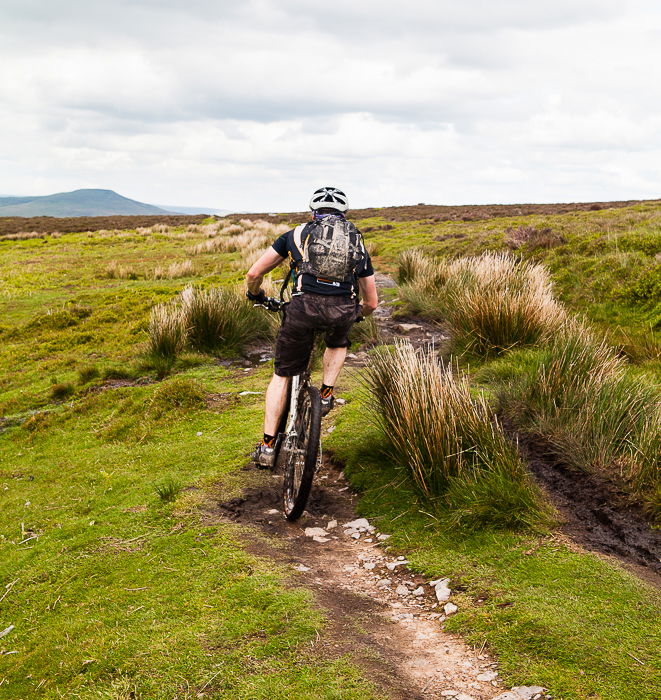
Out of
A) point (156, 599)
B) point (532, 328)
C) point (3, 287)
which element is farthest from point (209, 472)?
point (3, 287)

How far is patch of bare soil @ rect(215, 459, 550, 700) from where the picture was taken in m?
2.87

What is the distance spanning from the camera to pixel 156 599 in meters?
3.76

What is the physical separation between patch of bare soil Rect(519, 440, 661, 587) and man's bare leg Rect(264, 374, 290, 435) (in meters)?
2.29

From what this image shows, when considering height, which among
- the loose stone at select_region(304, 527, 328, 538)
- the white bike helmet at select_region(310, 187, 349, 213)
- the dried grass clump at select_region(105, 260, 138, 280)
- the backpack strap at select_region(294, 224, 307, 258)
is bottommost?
the loose stone at select_region(304, 527, 328, 538)

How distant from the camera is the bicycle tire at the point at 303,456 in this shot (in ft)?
14.6

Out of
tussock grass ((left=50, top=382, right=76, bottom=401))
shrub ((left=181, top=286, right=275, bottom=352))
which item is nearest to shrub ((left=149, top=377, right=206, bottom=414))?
tussock grass ((left=50, top=382, right=76, bottom=401))

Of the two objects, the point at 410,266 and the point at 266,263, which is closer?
the point at 266,263

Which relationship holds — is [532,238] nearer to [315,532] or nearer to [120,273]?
[315,532]

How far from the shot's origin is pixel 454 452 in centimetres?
467

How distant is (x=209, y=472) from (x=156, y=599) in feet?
6.91

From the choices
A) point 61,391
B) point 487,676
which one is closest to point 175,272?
point 61,391

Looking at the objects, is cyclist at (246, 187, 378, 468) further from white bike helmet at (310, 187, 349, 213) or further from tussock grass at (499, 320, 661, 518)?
tussock grass at (499, 320, 661, 518)

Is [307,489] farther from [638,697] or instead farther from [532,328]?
[532,328]

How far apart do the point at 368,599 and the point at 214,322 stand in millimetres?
8004
